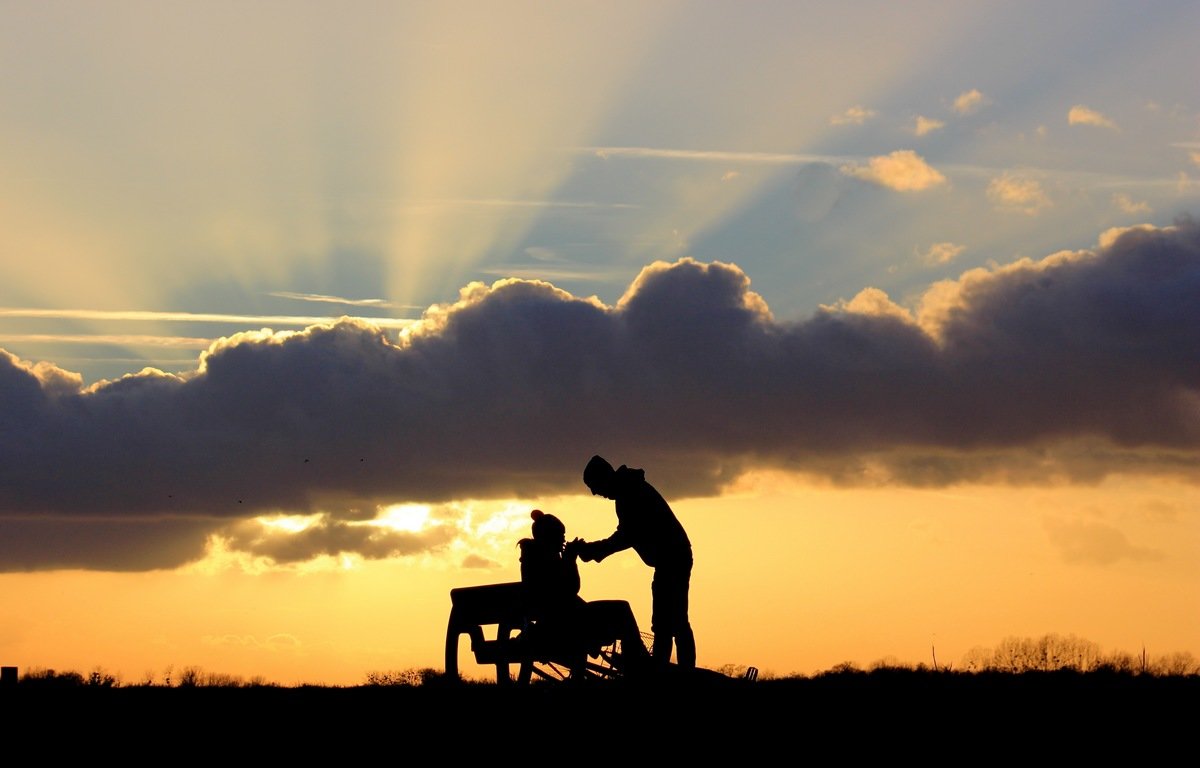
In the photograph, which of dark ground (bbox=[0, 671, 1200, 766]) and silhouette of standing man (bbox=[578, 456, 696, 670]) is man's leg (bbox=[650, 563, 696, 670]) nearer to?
silhouette of standing man (bbox=[578, 456, 696, 670])

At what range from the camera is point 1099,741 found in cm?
1217

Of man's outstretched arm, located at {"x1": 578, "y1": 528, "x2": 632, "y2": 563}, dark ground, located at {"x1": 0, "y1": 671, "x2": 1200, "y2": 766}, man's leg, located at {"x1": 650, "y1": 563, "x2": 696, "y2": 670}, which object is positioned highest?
man's outstretched arm, located at {"x1": 578, "y1": 528, "x2": 632, "y2": 563}

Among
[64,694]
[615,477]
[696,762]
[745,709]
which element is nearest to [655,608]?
[615,477]

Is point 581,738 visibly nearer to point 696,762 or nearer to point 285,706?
point 696,762

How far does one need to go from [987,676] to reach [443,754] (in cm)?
1049

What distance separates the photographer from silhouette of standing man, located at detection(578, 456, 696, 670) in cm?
1662

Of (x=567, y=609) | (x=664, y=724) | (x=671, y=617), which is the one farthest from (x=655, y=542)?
(x=664, y=724)

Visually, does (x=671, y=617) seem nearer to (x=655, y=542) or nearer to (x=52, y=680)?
(x=655, y=542)

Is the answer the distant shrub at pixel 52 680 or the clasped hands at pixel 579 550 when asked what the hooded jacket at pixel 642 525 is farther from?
the distant shrub at pixel 52 680

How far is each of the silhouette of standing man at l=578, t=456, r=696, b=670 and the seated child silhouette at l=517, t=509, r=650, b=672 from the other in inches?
29.5

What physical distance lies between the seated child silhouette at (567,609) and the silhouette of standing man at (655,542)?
2.46 feet

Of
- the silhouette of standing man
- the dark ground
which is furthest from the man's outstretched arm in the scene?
the dark ground

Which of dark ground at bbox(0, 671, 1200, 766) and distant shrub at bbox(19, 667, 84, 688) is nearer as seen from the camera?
dark ground at bbox(0, 671, 1200, 766)

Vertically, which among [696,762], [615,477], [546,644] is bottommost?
[696,762]
